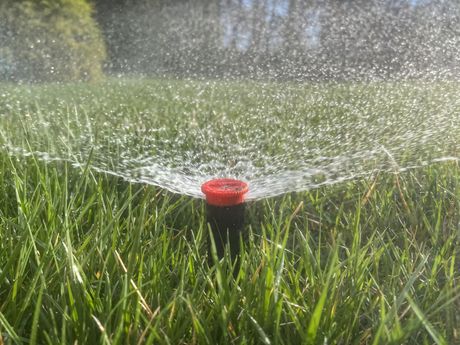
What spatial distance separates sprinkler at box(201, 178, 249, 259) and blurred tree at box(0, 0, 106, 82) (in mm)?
969

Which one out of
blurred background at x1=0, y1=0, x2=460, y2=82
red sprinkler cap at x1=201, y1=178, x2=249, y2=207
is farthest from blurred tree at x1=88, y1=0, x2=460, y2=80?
red sprinkler cap at x1=201, y1=178, x2=249, y2=207

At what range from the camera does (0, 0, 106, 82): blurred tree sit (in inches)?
73.9

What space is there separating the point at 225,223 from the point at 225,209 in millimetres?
34

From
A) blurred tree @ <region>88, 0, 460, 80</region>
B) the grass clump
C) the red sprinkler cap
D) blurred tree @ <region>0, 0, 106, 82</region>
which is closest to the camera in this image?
the grass clump

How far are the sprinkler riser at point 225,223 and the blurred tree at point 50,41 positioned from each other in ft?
3.23

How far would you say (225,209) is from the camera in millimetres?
1077

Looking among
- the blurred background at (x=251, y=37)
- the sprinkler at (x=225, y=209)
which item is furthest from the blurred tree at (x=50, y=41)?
the sprinkler at (x=225, y=209)

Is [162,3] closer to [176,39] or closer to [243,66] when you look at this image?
[176,39]

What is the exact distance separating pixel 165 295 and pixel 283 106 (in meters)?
1.16

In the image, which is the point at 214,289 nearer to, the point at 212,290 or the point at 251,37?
the point at 212,290

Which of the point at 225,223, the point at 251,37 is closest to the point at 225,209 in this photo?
the point at 225,223

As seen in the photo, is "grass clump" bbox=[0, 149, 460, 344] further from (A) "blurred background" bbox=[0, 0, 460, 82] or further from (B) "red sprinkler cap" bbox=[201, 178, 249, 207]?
(A) "blurred background" bbox=[0, 0, 460, 82]

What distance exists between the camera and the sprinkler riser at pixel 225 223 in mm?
1083

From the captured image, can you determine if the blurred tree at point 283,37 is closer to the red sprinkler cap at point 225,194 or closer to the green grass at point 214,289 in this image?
the green grass at point 214,289
